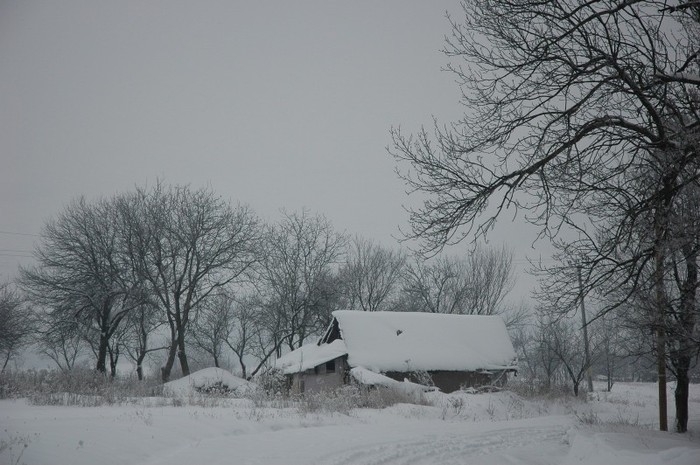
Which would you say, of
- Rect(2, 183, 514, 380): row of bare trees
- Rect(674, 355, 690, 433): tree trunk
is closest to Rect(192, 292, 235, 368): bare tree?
Rect(2, 183, 514, 380): row of bare trees

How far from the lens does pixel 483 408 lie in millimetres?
17234

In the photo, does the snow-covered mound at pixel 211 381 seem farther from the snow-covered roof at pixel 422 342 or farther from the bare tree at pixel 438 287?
the bare tree at pixel 438 287

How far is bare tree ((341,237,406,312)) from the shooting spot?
42247 millimetres

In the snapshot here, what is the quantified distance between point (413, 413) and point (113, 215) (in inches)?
938

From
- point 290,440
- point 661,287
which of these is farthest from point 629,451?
point 290,440

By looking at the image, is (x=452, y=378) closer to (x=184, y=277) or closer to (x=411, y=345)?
(x=411, y=345)

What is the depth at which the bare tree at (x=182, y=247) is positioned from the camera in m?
29.2

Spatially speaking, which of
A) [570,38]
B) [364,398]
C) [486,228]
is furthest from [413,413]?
[570,38]

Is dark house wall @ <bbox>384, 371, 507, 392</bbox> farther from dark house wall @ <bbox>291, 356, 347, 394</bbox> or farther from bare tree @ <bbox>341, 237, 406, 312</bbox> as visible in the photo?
bare tree @ <bbox>341, 237, 406, 312</bbox>

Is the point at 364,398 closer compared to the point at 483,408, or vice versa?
the point at 364,398

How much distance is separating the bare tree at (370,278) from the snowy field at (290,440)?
29662mm

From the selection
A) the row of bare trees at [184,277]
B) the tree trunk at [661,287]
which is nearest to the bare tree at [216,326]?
the row of bare trees at [184,277]

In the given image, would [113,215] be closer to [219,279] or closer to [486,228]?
[219,279]

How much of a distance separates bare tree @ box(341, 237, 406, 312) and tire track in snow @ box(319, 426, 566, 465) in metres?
31.4
